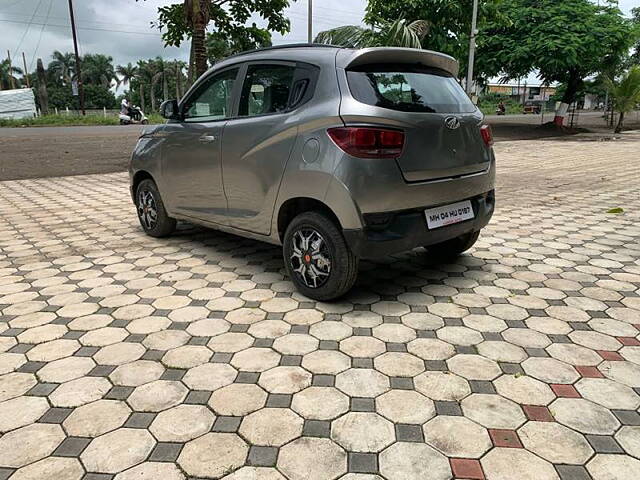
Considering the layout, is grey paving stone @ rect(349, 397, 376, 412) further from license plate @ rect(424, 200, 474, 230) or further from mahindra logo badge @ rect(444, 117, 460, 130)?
mahindra logo badge @ rect(444, 117, 460, 130)

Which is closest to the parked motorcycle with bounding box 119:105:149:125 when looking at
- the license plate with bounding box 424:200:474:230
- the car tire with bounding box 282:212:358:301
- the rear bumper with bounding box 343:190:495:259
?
the car tire with bounding box 282:212:358:301

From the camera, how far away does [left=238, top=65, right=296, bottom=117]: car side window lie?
147 inches

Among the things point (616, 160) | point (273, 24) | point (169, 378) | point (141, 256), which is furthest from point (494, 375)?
point (616, 160)

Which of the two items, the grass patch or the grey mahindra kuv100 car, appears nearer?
the grey mahindra kuv100 car

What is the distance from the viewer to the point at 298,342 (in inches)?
119

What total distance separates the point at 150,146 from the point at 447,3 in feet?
58.3

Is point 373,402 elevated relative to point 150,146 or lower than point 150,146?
lower

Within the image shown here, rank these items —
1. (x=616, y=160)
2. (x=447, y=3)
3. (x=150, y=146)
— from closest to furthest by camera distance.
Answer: (x=150, y=146) → (x=616, y=160) → (x=447, y=3)

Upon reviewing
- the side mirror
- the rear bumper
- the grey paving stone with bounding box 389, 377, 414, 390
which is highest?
the side mirror

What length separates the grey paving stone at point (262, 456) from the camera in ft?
6.59

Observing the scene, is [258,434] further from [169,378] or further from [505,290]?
[505,290]

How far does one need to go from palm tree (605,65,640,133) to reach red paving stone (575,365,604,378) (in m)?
25.3

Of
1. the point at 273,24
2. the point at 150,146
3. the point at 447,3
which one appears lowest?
the point at 150,146

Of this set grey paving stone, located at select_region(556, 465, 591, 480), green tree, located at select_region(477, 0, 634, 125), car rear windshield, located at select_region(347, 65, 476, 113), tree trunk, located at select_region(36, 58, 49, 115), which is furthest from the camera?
tree trunk, located at select_region(36, 58, 49, 115)
